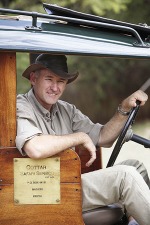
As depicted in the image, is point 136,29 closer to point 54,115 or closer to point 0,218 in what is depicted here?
point 54,115

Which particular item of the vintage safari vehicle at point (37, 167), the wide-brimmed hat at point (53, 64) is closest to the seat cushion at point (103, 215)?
the vintage safari vehicle at point (37, 167)

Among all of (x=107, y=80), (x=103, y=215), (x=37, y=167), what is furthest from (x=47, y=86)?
(x=107, y=80)

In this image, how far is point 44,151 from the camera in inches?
153

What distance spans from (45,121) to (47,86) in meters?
0.23

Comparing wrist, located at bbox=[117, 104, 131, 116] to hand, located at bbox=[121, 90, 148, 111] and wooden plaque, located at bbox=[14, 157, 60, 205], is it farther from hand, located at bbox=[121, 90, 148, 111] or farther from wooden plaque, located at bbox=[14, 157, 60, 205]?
wooden plaque, located at bbox=[14, 157, 60, 205]

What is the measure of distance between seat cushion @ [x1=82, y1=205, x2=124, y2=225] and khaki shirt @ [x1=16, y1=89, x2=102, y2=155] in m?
0.61

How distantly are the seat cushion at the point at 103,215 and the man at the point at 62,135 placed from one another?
0.05 meters

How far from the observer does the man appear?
155 inches

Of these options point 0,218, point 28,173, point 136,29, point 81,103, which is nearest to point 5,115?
point 28,173

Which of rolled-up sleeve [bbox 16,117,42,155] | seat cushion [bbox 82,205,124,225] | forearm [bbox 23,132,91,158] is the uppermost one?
rolled-up sleeve [bbox 16,117,42,155]

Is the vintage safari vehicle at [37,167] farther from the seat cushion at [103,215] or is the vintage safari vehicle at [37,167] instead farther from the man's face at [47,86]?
the man's face at [47,86]

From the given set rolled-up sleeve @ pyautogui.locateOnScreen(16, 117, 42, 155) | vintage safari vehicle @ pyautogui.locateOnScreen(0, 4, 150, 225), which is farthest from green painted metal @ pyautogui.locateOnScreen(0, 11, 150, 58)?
rolled-up sleeve @ pyautogui.locateOnScreen(16, 117, 42, 155)

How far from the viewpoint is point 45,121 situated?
4.44 m

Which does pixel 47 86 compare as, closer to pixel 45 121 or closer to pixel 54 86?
pixel 54 86
